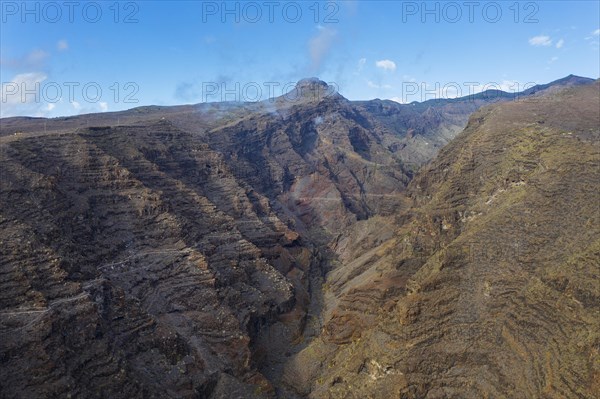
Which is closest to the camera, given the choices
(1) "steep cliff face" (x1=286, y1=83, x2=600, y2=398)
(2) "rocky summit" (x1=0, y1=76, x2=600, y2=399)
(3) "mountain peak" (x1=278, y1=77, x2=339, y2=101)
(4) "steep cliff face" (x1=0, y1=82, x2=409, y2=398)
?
(1) "steep cliff face" (x1=286, y1=83, x2=600, y2=398)

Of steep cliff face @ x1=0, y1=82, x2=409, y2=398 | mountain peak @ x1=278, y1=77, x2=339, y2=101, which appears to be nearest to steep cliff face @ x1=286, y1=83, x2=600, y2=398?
steep cliff face @ x1=0, y1=82, x2=409, y2=398

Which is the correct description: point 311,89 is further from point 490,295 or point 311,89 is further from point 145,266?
point 490,295

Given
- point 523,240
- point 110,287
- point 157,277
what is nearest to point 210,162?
point 157,277

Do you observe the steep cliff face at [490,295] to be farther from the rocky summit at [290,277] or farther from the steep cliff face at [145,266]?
the steep cliff face at [145,266]

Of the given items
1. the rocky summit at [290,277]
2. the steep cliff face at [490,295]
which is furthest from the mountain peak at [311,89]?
the steep cliff face at [490,295]

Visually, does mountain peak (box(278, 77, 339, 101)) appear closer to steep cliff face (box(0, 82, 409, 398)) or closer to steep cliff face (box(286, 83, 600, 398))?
steep cliff face (box(0, 82, 409, 398))
